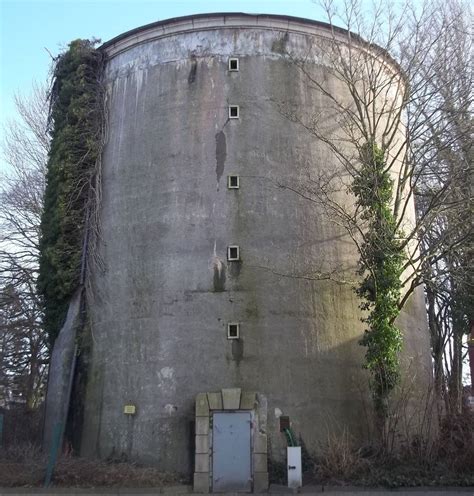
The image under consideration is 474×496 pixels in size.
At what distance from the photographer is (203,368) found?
54.5 feet

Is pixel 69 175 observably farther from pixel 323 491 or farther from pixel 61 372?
pixel 323 491

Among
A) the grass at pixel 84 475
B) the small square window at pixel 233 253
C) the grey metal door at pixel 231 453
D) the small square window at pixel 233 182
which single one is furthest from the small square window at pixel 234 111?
the grass at pixel 84 475

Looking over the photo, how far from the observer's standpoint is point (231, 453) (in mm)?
15859

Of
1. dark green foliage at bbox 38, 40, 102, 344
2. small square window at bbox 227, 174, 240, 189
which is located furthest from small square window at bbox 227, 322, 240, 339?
dark green foliage at bbox 38, 40, 102, 344

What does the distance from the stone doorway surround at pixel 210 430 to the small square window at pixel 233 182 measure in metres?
5.85

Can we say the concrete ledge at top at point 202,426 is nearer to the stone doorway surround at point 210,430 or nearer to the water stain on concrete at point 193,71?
the stone doorway surround at point 210,430

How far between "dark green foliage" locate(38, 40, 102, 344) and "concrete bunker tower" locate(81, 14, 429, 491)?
3.31 ft

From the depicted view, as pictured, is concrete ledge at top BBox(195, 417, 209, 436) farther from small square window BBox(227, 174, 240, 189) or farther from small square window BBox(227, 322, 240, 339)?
small square window BBox(227, 174, 240, 189)

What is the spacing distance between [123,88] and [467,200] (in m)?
11.4

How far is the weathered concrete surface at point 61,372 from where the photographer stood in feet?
60.9

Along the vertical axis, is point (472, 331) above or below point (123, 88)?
below

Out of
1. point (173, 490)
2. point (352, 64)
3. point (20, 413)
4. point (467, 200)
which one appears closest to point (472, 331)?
point (467, 200)

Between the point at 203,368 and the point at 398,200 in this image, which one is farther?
the point at 398,200

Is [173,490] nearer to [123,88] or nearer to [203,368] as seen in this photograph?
[203,368]
